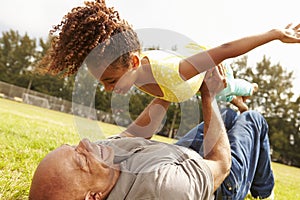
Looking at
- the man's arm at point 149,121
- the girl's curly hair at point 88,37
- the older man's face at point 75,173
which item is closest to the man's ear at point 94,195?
the older man's face at point 75,173

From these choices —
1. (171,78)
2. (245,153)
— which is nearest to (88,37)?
(171,78)

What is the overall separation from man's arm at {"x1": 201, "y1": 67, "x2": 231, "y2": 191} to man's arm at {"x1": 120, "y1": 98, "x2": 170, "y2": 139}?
430 mm

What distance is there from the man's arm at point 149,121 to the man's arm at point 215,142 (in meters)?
0.43

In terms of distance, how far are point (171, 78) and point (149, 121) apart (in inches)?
15.2

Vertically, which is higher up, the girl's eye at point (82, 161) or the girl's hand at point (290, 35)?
the girl's hand at point (290, 35)

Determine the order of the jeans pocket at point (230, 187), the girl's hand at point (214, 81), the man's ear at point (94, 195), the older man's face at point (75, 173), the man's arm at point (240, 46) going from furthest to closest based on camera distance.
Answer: the girl's hand at point (214, 81) → the man's arm at point (240, 46) → the jeans pocket at point (230, 187) → the man's ear at point (94, 195) → the older man's face at point (75, 173)

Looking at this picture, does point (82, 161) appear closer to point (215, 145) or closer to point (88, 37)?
point (215, 145)

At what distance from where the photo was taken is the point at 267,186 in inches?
112

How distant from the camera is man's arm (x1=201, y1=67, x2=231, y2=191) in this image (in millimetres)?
2012

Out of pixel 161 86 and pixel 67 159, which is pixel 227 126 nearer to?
pixel 161 86

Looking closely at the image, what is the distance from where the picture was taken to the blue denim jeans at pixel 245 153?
223 centimetres

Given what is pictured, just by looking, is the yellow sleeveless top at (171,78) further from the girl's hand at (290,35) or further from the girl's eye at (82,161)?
the girl's eye at (82,161)

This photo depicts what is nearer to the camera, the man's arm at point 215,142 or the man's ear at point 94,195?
the man's ear at point 94,195

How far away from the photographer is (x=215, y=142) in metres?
2.15
